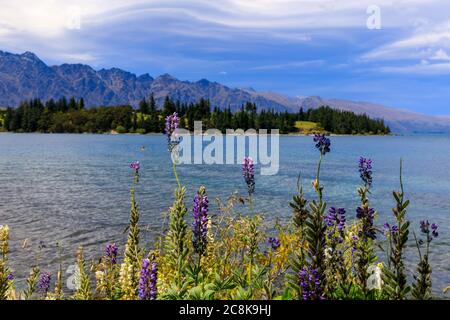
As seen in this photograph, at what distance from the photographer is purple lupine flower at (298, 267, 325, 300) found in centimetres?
372

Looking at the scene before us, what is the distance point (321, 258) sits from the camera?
3730 millimetres

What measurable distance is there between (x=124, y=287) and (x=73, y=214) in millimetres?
22482

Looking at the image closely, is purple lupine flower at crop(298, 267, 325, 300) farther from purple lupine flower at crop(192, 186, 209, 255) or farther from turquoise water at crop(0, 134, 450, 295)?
turquoise water at crop(0, 134, 450, 295)

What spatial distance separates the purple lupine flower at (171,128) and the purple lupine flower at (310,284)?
3.09 metres

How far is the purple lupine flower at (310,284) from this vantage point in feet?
12.2

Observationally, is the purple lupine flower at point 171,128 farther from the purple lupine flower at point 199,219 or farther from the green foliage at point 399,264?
the green foliage at point 399,264

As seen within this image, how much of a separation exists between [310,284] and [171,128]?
11.6 ft

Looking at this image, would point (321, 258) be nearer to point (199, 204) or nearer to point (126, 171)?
point (199, 204)

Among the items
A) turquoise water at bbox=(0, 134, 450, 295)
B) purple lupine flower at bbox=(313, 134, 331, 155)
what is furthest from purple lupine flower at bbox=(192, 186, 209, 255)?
turquoise water at bbox=(0, 134, 450, 295)

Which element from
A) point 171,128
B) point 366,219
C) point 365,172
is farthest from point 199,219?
point 365,172

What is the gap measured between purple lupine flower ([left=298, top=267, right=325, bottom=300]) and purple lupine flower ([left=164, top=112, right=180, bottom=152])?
3.09m

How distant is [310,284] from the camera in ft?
12.3

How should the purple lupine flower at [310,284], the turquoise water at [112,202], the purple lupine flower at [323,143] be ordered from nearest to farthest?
the purple lupine flower at [310,284]
the purple lupine flower at [323,143]
the turquoise water at [112,202]

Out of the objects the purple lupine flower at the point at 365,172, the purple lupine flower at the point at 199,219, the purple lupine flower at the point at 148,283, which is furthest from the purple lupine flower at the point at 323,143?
the purple lupine flower at the point at 148,283
